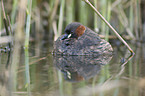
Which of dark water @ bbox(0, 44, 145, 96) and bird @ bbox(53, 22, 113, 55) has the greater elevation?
bird @ bbox(53, 22, 113, 55)

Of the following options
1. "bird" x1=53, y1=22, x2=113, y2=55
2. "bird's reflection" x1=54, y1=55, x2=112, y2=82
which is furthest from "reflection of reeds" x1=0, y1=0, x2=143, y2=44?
"bird's reflection" x1=54, y1=55, x2=112, y2=82

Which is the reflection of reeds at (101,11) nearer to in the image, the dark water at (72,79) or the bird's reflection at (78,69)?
the bird's reflection at (78,69)

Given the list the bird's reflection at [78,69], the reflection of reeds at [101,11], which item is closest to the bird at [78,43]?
the bird's reflection at [78,69]

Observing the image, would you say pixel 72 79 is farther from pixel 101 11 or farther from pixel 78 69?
pixel 101 11

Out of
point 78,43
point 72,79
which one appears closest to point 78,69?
point 72,79

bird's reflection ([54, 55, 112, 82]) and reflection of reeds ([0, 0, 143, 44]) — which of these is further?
reflection of reeds ([0, 0, 143, 44])

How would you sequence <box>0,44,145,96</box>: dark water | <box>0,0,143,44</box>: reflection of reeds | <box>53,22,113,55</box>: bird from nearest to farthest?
<box>0,44,145,96</box>: dark water < <box>53,22,113,55</box>: bird < <box>0,0,143,44</box>: reflection of reeds

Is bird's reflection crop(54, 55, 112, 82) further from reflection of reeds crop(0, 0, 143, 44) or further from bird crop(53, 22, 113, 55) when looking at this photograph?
reflection of reeds crop(0, 0, 143, 44)

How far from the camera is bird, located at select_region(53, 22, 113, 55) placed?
456 centimetres

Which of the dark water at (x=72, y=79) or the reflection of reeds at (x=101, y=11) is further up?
the reflection of reeds at (x=101, y=11)

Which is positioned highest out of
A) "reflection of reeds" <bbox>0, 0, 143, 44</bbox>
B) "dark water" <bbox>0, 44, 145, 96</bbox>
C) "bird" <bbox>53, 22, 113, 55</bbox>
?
"reflection of reeds" <bbox>0, 0, 143, 44</bbox>

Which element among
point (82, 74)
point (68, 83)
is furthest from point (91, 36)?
point (68, 83)

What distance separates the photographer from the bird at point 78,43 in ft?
15.0

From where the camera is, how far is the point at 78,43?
462 centimetres
